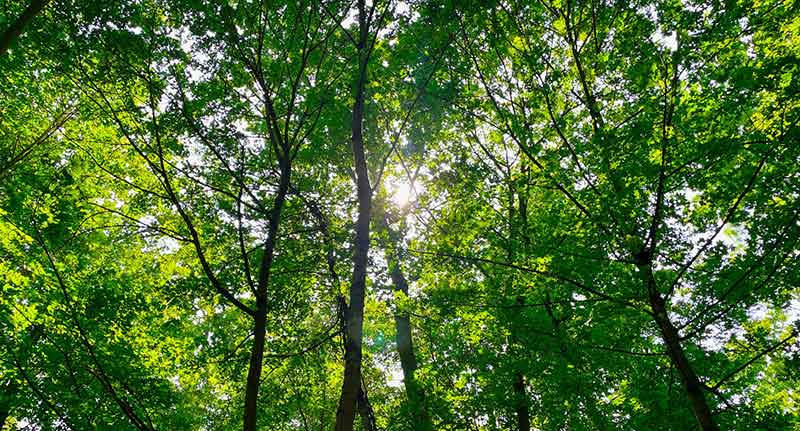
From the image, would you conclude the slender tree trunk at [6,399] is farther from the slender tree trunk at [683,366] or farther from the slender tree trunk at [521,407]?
the slender tree trunk at [683,366]

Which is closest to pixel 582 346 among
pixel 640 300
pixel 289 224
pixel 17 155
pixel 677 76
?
pixel 640 300

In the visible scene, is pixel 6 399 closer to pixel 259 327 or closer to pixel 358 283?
pixel 259 327

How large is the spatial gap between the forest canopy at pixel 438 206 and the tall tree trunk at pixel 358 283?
0.04m

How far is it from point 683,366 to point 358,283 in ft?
14.2

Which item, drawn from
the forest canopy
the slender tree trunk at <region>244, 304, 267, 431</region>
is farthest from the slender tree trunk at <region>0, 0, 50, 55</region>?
the slender tree trunk at <region>244, 304, 267, 431</region>

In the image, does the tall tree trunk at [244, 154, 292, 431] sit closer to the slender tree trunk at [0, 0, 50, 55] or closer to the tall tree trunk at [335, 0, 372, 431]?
the tall tree trunk at [335, 0, 372, 431]

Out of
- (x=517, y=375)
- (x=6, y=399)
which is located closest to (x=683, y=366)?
(x=517, y=375)

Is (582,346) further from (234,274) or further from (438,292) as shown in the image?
(234,274)

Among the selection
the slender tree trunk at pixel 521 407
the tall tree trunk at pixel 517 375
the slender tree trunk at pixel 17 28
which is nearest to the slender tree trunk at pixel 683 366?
the tall tree trunk at pixel 517 375

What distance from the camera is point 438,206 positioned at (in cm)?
908

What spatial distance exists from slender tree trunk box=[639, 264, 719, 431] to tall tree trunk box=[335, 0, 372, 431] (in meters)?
3.74

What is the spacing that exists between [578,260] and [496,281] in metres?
1.77

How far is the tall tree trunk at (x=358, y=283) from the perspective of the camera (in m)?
5.22

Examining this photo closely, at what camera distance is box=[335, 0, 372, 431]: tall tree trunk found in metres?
5.22
